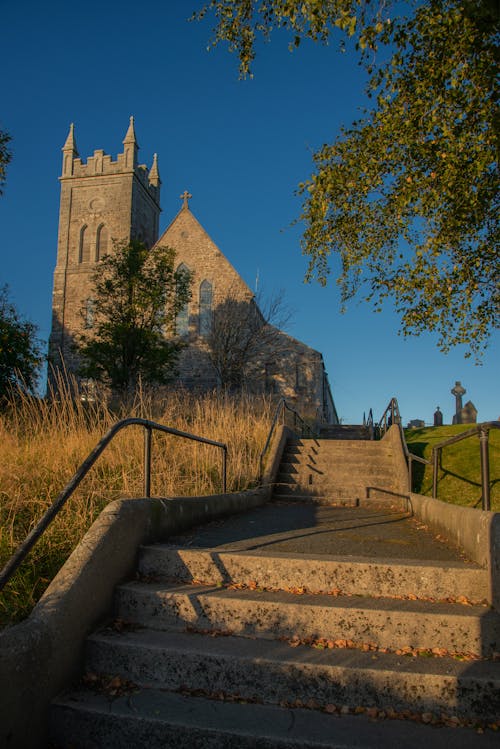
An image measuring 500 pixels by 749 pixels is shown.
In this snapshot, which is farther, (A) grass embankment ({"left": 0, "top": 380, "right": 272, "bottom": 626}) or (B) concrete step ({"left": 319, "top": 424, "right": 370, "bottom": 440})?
(B) concrete step ({"left": 319, "top": 424, "right": 370, "bottom": 440})

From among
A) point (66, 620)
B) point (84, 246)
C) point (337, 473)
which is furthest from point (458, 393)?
point (84, 246)

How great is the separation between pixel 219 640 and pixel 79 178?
3868 cm

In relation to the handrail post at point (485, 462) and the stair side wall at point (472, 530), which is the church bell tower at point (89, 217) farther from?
the handrail post at point (485, 462)

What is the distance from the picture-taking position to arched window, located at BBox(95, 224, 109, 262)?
35.4 metres

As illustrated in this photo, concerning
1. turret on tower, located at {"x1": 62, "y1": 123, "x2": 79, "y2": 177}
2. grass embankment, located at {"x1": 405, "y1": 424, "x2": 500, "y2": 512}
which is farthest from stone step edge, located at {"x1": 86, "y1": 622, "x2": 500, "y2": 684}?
turret on tower, located at {"x1": 62, "y1": 123, "x2": 79, "y2": 177}

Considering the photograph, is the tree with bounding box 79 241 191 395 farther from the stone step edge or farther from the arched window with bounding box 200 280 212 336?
the stone step edge

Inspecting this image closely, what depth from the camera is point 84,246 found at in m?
35.9

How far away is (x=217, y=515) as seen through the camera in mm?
5938

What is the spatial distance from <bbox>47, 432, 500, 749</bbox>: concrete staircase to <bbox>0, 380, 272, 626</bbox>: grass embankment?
0.60m

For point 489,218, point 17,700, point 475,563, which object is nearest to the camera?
point 17,700

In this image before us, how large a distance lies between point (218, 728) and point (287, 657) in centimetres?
51

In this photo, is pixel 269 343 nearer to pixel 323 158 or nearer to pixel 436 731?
pixel 323 158

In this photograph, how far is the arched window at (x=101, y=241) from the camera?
35406 millimetres

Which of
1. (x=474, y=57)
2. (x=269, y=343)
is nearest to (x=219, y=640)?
(x=474, y=57)
